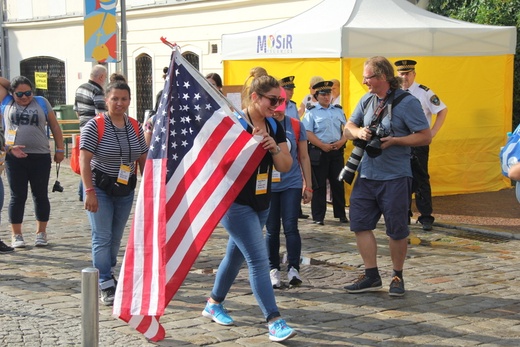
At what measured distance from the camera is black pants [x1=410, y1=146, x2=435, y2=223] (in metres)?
10.2

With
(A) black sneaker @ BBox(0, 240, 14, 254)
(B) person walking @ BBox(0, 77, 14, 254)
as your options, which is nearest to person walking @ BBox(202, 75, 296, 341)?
(B) person walking @ BBox(0, 77, 14, 254)

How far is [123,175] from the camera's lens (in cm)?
686

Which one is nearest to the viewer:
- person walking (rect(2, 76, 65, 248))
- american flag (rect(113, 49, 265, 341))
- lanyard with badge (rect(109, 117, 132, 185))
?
american flag (rect(113, 49, 265, 341))

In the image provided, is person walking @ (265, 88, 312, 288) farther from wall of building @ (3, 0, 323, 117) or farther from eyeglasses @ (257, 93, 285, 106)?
wall of building @ (3, 0, 323, 117)

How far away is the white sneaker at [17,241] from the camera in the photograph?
920cm

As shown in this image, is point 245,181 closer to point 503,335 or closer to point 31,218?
point 503,335

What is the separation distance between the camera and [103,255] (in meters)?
6.83

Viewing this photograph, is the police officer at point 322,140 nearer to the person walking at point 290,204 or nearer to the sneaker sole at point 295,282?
the person walking at point 290,204

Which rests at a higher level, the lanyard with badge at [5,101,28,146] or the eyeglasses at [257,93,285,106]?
the eyeglasses at [257,93,285,106]

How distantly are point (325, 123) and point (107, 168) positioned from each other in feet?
13.9

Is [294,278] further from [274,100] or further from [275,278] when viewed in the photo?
[274,100]

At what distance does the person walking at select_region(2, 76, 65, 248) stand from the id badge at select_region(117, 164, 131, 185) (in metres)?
2.53

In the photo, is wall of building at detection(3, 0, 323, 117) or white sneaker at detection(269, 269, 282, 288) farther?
wall of building at detection(3, 0, 323, 117)

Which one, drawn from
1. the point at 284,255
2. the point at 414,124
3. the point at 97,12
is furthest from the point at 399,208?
the point at 97,12
